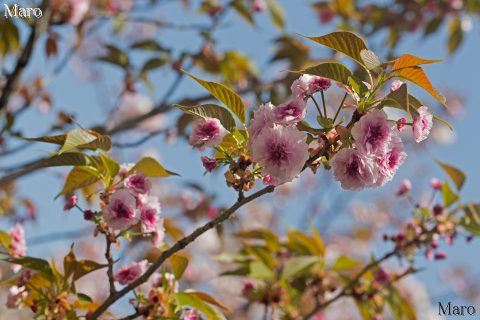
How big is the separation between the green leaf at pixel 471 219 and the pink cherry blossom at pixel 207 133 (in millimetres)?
929

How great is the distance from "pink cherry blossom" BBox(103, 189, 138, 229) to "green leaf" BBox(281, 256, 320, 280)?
0.60 metres

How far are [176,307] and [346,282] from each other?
75 cm

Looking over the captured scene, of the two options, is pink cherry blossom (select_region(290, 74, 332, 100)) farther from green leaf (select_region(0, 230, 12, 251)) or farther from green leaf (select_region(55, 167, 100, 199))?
green leaf (select_region(0, 230, 12, 251))

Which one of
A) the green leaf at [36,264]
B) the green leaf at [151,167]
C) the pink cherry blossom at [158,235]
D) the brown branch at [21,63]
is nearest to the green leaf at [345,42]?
the green leaf at [151,167]

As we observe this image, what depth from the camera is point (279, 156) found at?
96 cm

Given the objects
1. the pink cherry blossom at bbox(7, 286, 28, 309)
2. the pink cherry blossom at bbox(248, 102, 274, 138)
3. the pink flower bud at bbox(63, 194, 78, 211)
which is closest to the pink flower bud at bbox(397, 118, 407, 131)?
the pink cherry blossom at bbox(248, 102, 274, 138)

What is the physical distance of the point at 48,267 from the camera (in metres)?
1.21

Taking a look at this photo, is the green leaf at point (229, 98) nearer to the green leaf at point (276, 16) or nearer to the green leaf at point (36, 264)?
the green leaf at point (36, 264)

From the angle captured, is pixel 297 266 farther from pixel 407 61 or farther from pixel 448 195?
pixel 407 61

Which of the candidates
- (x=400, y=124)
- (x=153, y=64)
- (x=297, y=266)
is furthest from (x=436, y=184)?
(x=153, y=64)

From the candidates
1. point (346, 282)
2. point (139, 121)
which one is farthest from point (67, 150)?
point (139, 121)

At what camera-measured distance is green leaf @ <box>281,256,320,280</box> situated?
1.63 meters

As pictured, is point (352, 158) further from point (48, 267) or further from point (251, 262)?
point (251, 262)

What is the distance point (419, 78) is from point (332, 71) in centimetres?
14
